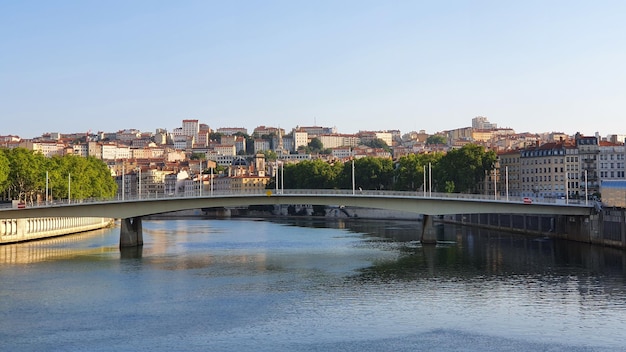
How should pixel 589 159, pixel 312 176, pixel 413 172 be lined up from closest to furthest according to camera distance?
1. pixel 589 159
2. pixel 413 172
3. pixel 312 176

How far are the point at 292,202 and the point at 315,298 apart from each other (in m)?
23.0

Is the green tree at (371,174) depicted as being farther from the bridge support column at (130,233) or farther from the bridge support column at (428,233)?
the bridge support column at (130,233)

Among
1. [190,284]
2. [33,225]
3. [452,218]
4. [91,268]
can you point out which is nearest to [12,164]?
[33,225]

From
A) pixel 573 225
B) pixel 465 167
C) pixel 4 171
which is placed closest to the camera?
pixel 573 225

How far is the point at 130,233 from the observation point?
64438 millimetres

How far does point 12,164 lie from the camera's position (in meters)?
76.4

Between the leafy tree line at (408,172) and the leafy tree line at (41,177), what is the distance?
3345 centimetres

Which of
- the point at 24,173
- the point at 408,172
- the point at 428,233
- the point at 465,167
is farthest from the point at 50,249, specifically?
the point at 408,172

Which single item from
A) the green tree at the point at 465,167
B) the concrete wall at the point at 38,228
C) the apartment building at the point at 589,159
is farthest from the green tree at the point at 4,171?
the apartment building at the point at 589,159

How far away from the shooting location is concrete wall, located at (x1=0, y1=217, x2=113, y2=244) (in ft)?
218

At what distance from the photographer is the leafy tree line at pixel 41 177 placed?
76.6 meters

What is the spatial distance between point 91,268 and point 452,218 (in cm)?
5509

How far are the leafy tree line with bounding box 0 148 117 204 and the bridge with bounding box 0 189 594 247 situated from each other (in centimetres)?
898

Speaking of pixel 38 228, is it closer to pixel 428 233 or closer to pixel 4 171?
pixel 4 171
